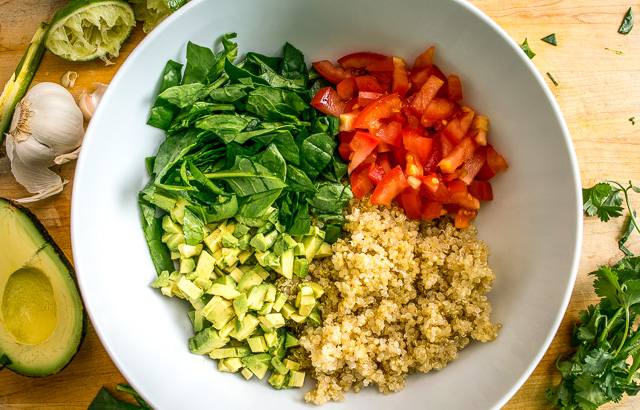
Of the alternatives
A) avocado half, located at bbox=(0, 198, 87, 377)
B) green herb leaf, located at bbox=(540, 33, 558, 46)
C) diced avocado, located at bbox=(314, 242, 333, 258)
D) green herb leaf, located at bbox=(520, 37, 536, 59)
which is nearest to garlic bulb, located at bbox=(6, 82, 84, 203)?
avocado half, located at bbox=(0, 198, 87, 377)

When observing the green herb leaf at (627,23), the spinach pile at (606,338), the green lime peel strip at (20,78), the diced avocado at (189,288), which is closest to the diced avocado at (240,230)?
the diced avocado at (189,288)

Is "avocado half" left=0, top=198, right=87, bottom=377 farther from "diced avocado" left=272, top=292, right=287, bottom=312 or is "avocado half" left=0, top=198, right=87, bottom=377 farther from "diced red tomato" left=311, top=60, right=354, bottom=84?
"diced red tomato" left=311, top=60, right=354, bottom=84

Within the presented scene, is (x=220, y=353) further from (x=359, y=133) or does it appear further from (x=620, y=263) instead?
(x=620, y=263)

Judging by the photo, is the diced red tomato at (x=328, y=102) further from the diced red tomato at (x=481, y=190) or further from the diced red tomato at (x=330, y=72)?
the diced red tomato at (x=481, y=190)

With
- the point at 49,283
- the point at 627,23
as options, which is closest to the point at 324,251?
the point at 49,283

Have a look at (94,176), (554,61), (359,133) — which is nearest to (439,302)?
(359,133)
